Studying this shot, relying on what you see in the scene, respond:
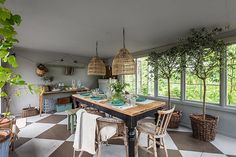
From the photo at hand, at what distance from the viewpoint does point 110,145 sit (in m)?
2.50

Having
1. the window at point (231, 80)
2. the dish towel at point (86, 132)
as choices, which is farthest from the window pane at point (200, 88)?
the dish towel at point (86, 132)

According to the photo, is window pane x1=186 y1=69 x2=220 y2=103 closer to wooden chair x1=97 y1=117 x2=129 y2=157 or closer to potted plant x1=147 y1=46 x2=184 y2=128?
potted plant x1=147 y1=46 x2=184 y2=128

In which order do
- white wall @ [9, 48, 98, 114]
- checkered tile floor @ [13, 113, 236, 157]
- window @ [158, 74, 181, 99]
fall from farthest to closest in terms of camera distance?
white wall @ [9, 48, 98, 114] → window @ [158, 74, 181, 99] → checkered tile floor @ [13, 113, 236, 157]

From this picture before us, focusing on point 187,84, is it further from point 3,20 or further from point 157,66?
point 3,20

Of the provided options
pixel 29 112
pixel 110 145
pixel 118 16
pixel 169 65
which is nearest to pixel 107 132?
pixel 110 145

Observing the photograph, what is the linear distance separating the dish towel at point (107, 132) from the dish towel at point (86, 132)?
0.26 m

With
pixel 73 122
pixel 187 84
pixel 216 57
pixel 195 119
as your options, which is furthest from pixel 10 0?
pixel 187 84

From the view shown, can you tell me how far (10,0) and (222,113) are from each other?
4.28 metres

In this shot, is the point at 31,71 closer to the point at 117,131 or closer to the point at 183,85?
the point at 117,131

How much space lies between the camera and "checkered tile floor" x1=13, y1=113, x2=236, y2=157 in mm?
2215

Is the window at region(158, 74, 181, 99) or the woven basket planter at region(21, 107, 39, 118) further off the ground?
the window at region(158, 74, 181, 99)

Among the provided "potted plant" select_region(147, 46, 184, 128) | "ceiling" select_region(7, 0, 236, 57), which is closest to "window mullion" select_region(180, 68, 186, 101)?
"potted plant" select_region(147, 46, 184, 128)

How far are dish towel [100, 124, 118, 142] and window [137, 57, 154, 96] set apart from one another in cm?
284

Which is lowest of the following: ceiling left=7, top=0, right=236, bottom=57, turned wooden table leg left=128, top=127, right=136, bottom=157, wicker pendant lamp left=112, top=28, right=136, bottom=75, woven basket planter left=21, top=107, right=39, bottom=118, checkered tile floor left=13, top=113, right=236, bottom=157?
checkered tile floor left=13, top=113, right=236, bottom=157
